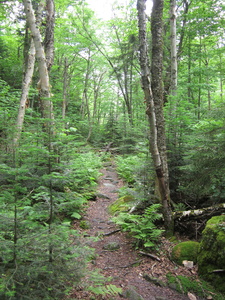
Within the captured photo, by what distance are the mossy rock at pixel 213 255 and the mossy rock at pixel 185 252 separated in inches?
11.2

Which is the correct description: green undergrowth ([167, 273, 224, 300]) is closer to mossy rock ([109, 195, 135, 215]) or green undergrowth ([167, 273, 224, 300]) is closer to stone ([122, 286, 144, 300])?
stone ([122, 286, 144, 300])

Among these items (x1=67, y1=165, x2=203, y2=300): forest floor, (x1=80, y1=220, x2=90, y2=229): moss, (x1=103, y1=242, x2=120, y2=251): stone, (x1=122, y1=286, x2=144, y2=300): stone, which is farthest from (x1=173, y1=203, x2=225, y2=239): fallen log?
(x1=80, y1=220, x2=90, y2=229): moss

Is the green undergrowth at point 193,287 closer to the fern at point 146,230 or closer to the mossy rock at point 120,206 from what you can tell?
the fern at point 146,230

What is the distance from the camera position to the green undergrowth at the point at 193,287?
355 cm

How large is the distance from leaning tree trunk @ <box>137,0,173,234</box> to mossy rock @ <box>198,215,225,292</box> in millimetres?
1214

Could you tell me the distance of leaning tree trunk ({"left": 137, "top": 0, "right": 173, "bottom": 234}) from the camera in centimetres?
499

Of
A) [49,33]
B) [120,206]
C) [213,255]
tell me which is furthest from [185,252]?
[49,33]

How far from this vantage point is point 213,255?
3922 millimetres

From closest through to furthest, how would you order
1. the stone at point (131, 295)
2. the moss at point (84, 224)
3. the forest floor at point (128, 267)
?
the stone at point (131, 295)
the forest floor at point (128, 267)
the moss at point (84, 224)

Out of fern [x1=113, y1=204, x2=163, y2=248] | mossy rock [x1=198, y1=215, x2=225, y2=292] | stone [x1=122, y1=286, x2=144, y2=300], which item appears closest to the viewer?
stone [x1=122, y1=286, x2=144, y2=300]

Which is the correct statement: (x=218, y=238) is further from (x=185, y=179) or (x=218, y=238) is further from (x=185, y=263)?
(x=185, y=179)

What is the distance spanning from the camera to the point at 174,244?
4961 millimetres

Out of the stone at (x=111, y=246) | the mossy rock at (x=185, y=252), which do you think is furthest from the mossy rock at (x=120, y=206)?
the mossy rock at (x=185, y=252)

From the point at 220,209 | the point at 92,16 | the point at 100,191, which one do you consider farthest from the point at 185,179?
the point at 92,16
